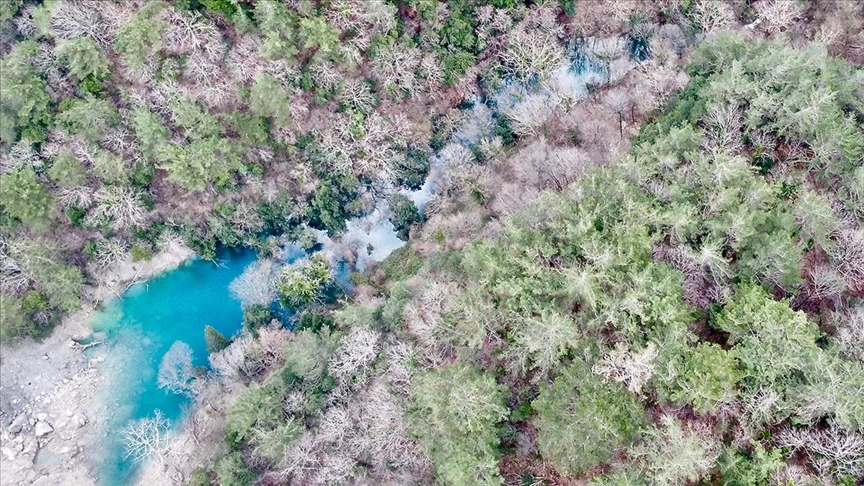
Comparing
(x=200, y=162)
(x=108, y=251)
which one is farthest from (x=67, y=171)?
(x=200, y=162)

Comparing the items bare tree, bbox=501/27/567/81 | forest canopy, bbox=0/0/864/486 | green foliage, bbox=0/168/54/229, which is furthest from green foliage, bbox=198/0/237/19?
bare tree, bbox=501/27/567/81

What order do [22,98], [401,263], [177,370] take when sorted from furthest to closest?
1. [401,263]
2. [177,370]
3. [22,98]

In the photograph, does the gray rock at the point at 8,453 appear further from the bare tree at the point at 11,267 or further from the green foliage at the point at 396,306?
the green foliage at the point at 396,306

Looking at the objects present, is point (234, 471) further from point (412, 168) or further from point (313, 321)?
point (412, 168)

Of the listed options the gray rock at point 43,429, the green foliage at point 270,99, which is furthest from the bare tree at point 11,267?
the green foliage at point 270,99

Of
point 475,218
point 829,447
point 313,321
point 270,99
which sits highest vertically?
point 270,99
